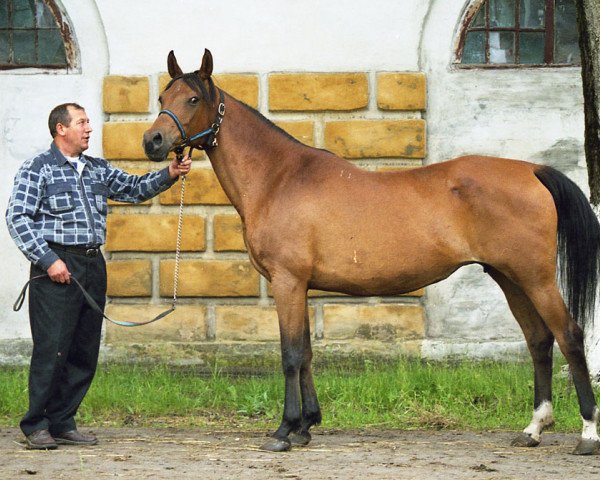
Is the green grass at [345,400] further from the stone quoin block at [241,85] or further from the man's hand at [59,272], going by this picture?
the stone quoin block at [241,85]

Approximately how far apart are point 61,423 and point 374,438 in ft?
6.37

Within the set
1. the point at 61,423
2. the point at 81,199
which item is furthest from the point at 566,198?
the point at 61,423

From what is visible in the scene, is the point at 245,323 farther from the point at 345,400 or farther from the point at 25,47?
the point at 25,47

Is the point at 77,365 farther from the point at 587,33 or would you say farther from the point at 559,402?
the point at 587,33

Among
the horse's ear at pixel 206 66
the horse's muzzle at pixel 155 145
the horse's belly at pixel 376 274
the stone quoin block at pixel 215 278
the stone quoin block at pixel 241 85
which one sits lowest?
the stone quoin block at pixel 215 278

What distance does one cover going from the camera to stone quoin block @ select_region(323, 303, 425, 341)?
949cm

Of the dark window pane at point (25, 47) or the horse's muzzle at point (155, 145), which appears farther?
the dark window pane at point (25, 47)

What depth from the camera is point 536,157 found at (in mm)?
9695

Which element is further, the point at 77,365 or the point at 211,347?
the point at 211,347

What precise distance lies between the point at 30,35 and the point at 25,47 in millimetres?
112

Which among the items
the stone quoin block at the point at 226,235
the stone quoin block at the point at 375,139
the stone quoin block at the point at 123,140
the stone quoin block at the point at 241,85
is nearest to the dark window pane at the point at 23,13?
the stone quoin block at the point at 123,140

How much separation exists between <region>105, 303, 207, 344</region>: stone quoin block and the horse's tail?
3.63 meters

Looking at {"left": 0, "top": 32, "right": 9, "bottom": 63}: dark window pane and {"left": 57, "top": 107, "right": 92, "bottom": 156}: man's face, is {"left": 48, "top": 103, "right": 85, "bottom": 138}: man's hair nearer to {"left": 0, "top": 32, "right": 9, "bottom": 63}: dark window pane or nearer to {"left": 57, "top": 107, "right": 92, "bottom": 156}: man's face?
{"left": 57, "top": 107, "right": 92, "bottom": 156}: man's face

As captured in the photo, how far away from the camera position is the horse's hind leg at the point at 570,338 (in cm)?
662
